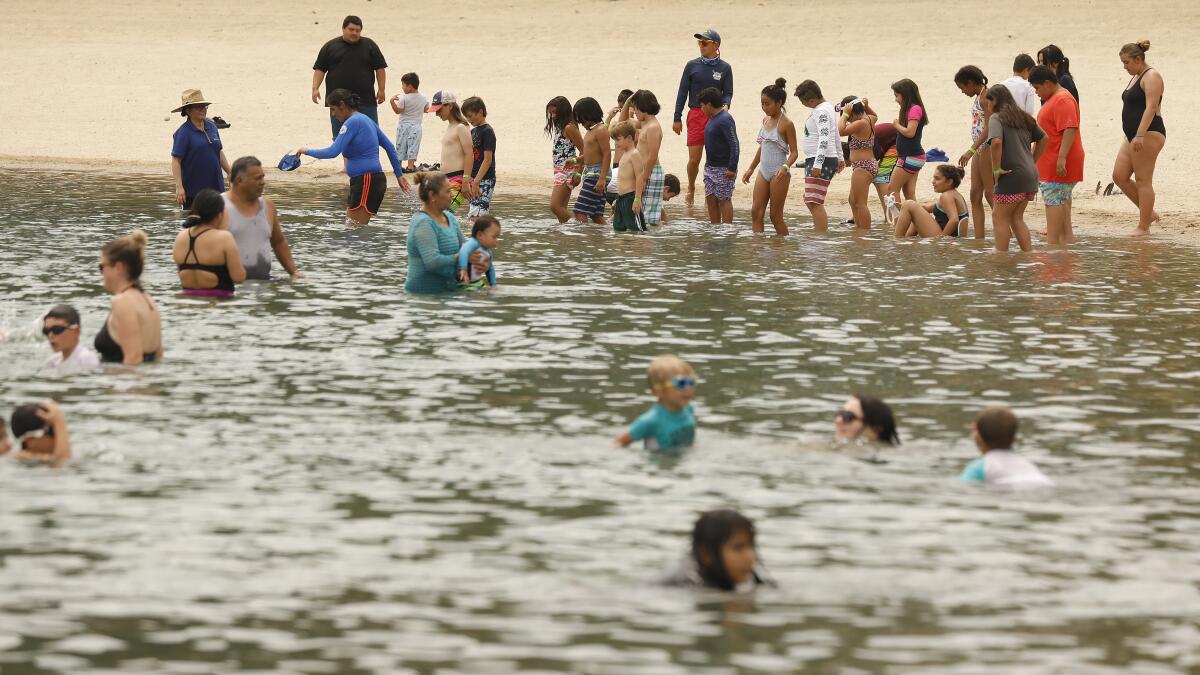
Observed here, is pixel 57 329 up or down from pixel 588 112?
down

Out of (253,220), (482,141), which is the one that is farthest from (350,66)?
(253,220)

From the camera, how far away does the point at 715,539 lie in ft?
24.2

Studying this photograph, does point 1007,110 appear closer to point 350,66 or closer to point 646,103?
point 646,103

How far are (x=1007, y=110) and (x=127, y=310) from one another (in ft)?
33.9

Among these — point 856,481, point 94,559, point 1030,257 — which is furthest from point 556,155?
point 94,559

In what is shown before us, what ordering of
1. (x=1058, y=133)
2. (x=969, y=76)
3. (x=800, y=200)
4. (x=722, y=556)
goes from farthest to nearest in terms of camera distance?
(x=800, y=200) < (x=1058, y=133) < (x=969, y=76) < (x=722, y=556)

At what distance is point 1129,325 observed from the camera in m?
14.3

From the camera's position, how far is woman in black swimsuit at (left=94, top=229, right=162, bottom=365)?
38.4 feet

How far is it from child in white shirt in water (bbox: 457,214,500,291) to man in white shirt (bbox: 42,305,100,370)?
4.12 metres

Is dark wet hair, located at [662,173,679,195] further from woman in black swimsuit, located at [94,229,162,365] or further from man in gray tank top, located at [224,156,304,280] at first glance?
woman in black swimsuit, located at [94,229,162,365]

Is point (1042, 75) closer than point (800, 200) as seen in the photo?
Yes

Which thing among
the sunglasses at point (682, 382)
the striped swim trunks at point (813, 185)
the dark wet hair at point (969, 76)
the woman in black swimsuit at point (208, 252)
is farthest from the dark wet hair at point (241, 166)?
the dark wet hair at point (969, 76)

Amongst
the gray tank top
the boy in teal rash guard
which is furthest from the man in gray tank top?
the boy in teal rash guard

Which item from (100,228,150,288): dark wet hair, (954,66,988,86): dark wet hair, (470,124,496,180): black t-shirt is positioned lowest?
(100,228,150,288): dark wet hair
